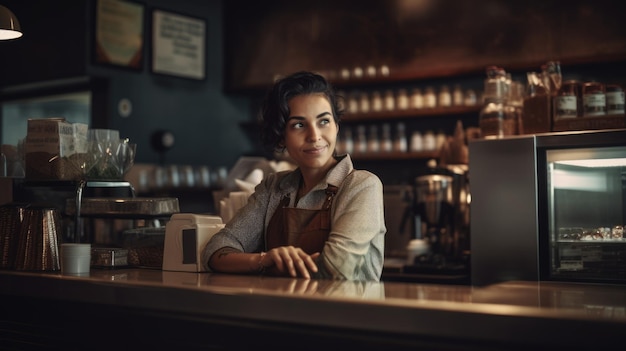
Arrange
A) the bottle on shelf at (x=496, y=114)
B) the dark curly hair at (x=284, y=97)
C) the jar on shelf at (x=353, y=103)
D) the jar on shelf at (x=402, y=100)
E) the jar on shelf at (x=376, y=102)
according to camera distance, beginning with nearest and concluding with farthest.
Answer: the dark curly hair at (x=284, y=97) < the bottle on shelf at (x=496, y=114) < the jar on shelf at (x=402, y=100) < the jar on shelf at (x=376, y=102) < the jar on shelf at (x=353, y=103)

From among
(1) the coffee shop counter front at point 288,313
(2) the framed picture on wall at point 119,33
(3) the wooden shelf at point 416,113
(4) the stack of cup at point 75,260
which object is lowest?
(1) the coffee shop counter front at point 288,313

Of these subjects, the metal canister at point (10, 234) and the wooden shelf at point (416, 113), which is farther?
the wooden shelf at point (416, 113)

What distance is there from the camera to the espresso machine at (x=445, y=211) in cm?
387

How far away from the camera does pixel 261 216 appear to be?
2.37 meters

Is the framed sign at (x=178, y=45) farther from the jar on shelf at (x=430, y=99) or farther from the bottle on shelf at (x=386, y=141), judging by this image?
the jar on shelf at (x=430, y=99)

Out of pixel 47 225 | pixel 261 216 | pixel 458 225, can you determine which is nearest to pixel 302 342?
pixel 261 216

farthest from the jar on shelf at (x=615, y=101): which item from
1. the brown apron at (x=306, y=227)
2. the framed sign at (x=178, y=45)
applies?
the framed sign at (x=178, y=45)

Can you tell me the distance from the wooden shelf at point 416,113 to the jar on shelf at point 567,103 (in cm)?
286

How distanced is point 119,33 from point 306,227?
436 centimetres

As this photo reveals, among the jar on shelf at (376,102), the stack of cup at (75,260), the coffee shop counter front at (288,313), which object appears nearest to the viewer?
the coffee shop counter front at (288,313)

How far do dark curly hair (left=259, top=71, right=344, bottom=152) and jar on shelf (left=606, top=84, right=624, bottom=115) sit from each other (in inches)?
46.4

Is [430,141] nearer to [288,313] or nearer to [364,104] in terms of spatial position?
[364,104]

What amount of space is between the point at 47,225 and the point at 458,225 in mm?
2299

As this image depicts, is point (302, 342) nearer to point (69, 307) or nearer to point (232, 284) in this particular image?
point (232, 284)
